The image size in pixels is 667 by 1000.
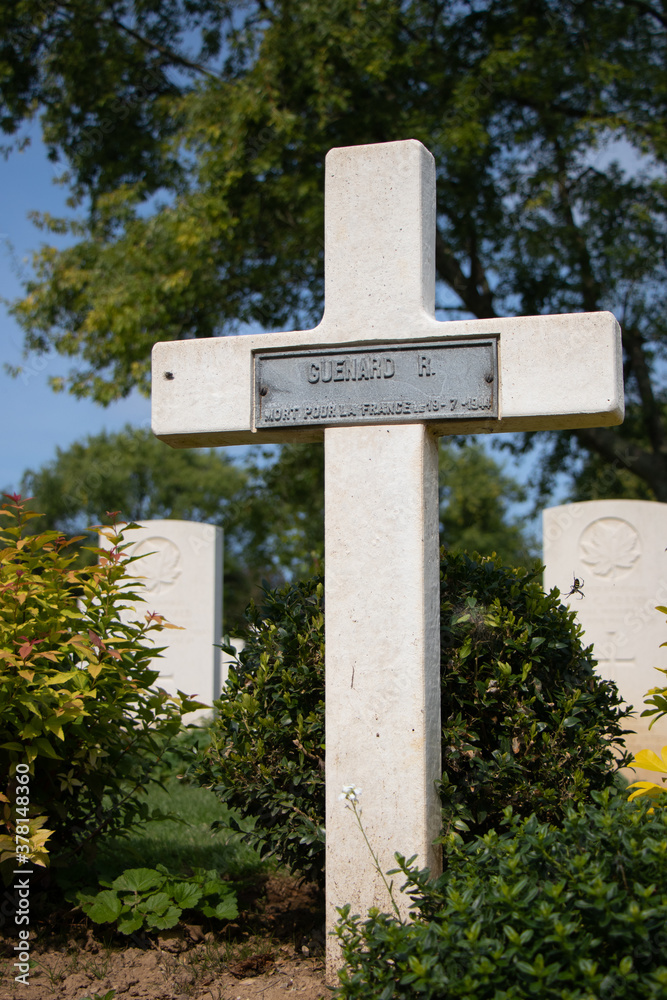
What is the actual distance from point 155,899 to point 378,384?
7.30 feet

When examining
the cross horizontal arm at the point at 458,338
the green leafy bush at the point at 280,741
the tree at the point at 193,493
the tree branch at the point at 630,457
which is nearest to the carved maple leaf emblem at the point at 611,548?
the tree branch at the point at 630,457

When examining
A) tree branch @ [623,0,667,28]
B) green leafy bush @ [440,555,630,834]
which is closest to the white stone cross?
green leafy bush @ [440,555,630,834]

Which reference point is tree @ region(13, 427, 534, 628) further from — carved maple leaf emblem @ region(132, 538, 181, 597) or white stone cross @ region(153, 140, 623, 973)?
white stone cross @ region(153, 140, 623, 973)

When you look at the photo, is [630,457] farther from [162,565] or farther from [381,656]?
[381,656]

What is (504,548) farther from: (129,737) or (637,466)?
(129,737)

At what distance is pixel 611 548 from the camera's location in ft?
27.9

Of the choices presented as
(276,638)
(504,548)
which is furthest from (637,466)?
(504,548)

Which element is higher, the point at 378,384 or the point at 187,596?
the point at 378,384

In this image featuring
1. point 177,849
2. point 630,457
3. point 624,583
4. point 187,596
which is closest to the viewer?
point 177,849

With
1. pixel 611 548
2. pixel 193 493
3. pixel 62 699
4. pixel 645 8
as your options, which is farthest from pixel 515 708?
pixel 193 493

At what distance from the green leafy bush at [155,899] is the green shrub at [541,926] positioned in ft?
3.18

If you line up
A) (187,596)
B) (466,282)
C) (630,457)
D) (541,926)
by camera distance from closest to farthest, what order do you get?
(541,926), (187,596), (630,457), (466,282)

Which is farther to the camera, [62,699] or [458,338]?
[62,699]

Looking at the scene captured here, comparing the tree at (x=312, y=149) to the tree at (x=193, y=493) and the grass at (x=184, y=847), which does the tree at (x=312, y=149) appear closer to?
the grass at (x=184, y=847)
